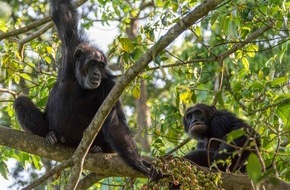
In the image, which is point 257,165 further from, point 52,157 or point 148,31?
point 148,31

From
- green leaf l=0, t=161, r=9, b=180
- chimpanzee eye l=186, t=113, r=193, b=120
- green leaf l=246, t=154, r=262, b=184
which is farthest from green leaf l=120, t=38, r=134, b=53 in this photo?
green leaf l=246, t=154, r=262, b=184

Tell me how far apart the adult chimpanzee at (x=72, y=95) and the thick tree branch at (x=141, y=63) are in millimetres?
2056

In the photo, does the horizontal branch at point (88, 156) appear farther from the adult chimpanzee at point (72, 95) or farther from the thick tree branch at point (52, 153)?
the adult chimpanzee at point (72, 95)

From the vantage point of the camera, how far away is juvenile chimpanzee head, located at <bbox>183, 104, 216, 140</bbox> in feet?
30.1

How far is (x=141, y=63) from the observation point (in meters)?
5.43

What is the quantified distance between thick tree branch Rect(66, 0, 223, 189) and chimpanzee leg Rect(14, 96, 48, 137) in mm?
2793

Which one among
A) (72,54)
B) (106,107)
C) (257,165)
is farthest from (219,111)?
(257,165)

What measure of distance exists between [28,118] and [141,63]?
11.2ft

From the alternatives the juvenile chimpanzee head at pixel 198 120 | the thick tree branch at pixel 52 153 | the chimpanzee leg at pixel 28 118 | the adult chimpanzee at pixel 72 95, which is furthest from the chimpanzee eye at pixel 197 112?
the thick tree branch at pixel 52 153

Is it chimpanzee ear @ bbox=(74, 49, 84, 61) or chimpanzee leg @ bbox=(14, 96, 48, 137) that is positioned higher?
chimpanzee ear @ bbox=(74, 49, 84, 61)

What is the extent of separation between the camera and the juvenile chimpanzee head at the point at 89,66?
804cm

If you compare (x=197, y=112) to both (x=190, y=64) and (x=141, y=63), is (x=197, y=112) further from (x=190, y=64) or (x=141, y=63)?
(x=141, y=63)

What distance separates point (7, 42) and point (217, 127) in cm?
358

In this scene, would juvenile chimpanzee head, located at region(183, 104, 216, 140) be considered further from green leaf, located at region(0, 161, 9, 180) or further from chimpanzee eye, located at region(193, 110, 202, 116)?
green leaf, located at region(0, 161, 9, 180)
